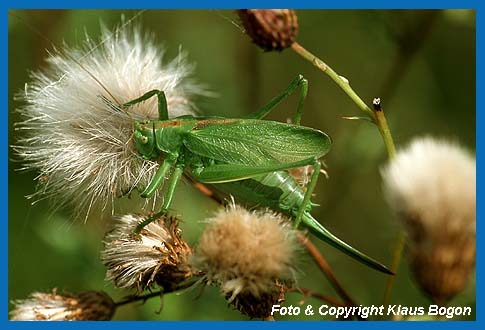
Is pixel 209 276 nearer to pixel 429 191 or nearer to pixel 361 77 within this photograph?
pixel 429 191

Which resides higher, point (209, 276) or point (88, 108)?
point (88, 108)

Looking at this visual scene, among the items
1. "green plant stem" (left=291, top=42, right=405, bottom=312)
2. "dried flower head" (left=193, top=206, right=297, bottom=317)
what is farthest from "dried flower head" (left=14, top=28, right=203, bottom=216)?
"green plant stem" (left=291, top=42, right=405, bottom=312)

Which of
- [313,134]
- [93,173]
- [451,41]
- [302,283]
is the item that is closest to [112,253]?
[93,173]

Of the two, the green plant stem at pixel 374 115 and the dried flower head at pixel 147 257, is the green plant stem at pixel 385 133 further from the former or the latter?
the dried flower head at pixel 147 257

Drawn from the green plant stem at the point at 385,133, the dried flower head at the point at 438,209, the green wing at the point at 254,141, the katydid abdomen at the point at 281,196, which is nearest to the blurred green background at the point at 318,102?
the green wing at the point at 254,141

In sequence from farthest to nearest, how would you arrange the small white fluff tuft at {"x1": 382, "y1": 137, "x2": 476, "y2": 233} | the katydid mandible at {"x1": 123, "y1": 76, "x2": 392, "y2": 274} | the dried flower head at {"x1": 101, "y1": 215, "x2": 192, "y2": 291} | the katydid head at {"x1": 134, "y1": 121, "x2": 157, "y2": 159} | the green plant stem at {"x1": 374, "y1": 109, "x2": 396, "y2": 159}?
the katydid head at {"x1": 134, "y1": 121, "x2": 157, "y2": 159} < the katydid mandible at {"x1": 123, "y1": 76, "x2": 392, "y2": 274} < the dried flower head at {"x1": 101, "y1": 215, "x2": 192, "y2": 291} < the green plant stem at {"x1": 374, "y1": 109, "x2": 396, "y2": 159} < the small white fluff tuft at {"x1": 382, "y1": 137, "x2": 476, "y2": 233}

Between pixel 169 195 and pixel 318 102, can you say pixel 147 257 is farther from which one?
pixel 318 102

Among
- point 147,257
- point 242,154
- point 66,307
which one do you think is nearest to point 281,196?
point 242,154

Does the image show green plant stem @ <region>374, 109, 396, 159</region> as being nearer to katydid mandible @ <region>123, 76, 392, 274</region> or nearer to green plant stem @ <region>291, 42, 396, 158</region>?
green plant stem @ <region>291, 42, 396, 158</region>
